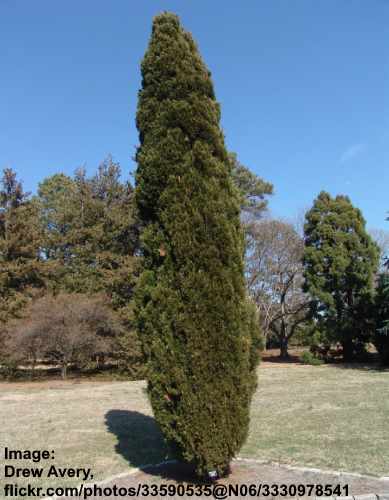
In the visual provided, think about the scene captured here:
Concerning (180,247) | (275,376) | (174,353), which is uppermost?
(180,247)

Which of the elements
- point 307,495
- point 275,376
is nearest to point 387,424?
point 307,495

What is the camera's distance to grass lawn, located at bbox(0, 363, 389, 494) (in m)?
5.98

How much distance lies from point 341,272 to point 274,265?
22.2 feet

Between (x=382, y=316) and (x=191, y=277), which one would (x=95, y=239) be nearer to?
(x=382, y=316)

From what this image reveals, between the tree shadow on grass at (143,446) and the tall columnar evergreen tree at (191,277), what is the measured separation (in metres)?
0.71

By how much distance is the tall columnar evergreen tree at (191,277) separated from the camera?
4.68m

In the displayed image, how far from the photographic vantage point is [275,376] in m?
18.3

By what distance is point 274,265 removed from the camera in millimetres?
30594

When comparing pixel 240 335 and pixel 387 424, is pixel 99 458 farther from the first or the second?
pixel 387 424

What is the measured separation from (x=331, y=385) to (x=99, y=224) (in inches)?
684

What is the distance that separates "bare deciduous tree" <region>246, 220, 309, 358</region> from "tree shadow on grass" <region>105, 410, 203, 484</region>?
69.4 feet

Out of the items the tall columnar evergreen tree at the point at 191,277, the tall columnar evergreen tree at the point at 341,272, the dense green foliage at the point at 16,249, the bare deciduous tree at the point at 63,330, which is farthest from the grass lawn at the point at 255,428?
the dense green foliage at the point at 16,249

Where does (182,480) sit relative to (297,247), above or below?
below

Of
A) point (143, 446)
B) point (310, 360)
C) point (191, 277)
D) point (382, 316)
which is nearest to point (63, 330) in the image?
point (143, 446)
